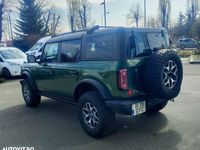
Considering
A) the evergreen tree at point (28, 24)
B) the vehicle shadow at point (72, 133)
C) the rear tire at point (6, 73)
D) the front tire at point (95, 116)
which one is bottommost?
the vehicle shadow at point (72, 133)

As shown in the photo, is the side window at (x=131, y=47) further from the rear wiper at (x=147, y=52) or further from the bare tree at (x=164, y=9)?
the bare tree at (x=164, y=9)

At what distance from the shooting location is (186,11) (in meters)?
54.0

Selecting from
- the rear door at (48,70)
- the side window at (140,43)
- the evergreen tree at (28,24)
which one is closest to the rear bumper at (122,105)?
the side window at (140,43)

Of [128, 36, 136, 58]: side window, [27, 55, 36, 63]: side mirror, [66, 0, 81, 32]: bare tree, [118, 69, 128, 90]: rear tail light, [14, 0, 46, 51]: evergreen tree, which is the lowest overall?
[118, 69, 128, 90]: rear tail light

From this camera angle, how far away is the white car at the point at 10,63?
12836mm

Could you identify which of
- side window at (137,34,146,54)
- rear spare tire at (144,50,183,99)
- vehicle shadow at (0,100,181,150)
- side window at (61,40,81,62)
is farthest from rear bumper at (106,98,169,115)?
side window at (61,40,81,62)

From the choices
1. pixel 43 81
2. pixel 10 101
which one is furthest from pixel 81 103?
pixel 10 101

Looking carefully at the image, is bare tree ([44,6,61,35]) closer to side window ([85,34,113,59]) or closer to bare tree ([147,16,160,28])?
bare tree ([147,16,160,28])

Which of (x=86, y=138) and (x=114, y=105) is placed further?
(x=86, y=138)

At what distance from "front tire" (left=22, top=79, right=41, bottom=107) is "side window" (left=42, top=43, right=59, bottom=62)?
1.12m

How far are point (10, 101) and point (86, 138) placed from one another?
4.17 meters

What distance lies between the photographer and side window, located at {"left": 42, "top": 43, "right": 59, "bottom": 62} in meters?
5.63

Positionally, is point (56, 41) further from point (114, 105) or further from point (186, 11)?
point (186, 11)

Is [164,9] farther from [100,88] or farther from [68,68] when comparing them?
[100,88]
